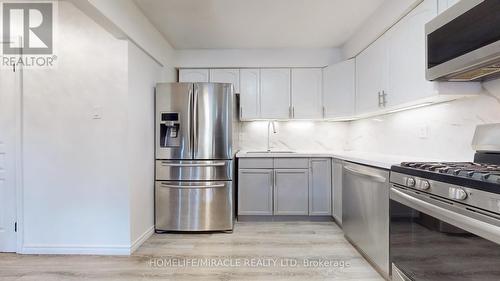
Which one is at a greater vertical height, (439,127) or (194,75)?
(194,75)

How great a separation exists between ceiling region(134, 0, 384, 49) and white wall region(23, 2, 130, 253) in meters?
0.71

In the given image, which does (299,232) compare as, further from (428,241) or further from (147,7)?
(147,7)

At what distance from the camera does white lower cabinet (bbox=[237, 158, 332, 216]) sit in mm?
3705

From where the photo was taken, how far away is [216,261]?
8.38ft

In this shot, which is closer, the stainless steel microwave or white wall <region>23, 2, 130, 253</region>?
the stainless steel microwave

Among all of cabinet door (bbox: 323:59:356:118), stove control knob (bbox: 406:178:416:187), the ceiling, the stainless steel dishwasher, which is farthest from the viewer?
cabinet door (bbox: 323:59:356:118)

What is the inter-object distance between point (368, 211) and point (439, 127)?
93 centimetres

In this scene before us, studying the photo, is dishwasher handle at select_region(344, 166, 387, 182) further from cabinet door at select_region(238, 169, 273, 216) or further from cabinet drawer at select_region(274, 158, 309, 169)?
cabinet door at select_region(238, 169, 273, 216)

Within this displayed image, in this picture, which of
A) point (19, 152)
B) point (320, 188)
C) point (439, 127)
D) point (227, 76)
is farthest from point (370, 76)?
point (19, 152)

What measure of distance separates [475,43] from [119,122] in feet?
9.33

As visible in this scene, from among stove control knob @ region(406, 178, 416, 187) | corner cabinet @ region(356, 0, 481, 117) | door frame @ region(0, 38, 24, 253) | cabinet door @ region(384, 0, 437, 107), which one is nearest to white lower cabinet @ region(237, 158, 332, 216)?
corner cabinet @ region(356, 0, 481, 117)

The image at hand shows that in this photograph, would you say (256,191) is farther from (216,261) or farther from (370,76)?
(370,76)

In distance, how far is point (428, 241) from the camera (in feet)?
5.10

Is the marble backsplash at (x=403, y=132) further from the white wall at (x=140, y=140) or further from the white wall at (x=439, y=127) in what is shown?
the white wall at (x=140, y=140)
